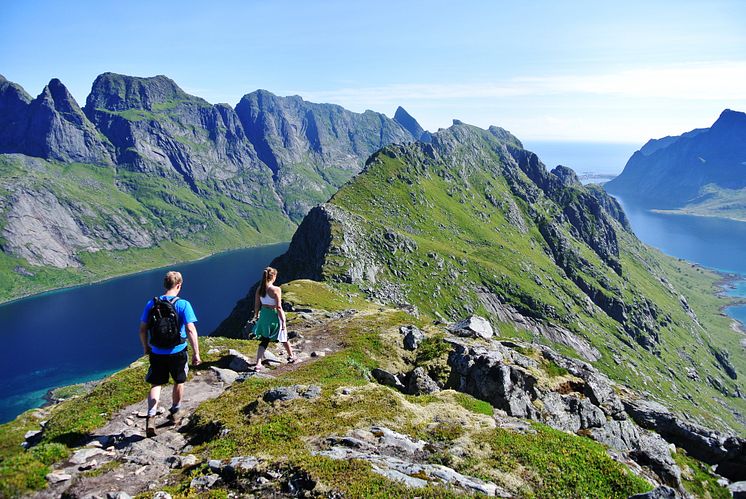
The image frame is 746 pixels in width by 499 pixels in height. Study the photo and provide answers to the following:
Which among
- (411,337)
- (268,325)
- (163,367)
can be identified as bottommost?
(411,337)

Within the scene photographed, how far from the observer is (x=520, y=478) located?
17547mm

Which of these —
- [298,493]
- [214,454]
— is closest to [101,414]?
[214,454]

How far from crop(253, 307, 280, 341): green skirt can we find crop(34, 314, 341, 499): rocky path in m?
2.88

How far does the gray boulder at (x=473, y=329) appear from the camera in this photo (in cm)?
4788

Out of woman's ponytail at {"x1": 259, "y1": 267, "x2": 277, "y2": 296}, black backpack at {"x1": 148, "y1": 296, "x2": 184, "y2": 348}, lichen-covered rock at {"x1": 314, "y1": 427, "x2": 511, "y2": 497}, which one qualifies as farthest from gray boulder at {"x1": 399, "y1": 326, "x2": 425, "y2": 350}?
black backpack at {"x1": 148, "y1": 296, "x2": 184, "y2": 348}

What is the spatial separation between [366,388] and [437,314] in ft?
557

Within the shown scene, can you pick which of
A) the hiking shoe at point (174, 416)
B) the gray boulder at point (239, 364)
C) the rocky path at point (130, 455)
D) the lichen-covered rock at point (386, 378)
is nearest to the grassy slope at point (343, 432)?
the rocky path at point (130, 455)

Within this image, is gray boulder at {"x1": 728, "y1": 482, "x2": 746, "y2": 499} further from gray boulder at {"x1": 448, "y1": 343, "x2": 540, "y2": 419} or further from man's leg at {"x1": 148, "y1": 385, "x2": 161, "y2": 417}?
man's leg at {"x1": 148, "y1": 385, "x2": 161, "y2": 417}

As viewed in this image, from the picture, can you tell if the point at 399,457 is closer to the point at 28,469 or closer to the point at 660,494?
the point at 660,494

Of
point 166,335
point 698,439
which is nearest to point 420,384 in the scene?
point 166,335

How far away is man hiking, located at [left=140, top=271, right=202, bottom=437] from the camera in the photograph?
1767 cm

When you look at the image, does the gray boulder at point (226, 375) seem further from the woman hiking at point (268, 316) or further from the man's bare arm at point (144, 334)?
the man's bare arm at point (144, 334)

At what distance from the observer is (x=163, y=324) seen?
1766 centimetres

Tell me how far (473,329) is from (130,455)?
38.2 meters
